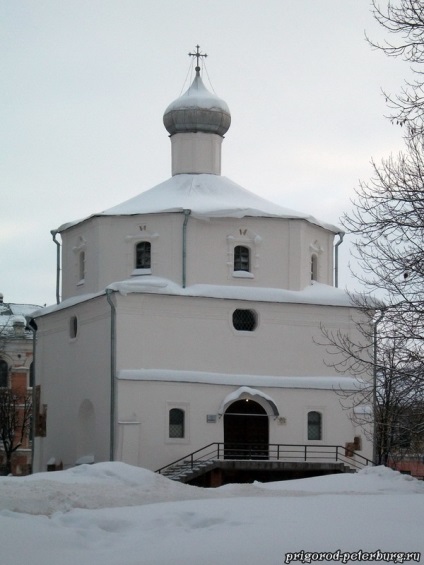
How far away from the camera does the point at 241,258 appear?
36.4m

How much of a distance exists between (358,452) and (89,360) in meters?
8.30

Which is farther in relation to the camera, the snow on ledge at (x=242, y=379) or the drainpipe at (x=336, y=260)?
the drainpipe at (x=336, y=260)

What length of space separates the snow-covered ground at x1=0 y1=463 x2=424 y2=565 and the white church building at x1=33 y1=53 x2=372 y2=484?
14906 millimetres

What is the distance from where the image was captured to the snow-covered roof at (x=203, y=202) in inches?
1410

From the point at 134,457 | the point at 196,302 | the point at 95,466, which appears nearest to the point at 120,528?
the point at 95,466

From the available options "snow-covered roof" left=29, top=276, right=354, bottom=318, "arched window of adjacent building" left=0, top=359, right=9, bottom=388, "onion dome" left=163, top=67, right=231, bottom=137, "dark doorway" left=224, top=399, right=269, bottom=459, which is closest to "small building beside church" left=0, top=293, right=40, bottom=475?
"arched window of adjacent building" left=0, top=359, right=9, bottom=388

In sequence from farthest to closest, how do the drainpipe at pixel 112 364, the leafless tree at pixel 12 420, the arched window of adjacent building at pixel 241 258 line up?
the leafless tree at pixel 12 420, the arched window of adjacent building at pixel 241 258, the drainpipe at pixel 112 364

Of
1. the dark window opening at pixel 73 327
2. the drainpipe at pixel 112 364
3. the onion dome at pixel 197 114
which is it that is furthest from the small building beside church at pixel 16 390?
the drainpipe at pixel 112 364

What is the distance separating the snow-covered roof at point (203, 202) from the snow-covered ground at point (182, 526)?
17864 mm

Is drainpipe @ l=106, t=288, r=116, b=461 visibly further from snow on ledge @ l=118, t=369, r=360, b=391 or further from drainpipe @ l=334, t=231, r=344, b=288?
drainpipe @ l=334, t=231, r=344, b=288

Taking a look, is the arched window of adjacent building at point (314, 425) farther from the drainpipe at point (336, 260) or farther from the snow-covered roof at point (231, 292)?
the drainpipe at point (336, 260)

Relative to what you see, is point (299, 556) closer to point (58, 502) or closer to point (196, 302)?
point (58, 502)

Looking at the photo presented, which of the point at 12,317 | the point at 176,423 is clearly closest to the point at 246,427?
the point at 176,423

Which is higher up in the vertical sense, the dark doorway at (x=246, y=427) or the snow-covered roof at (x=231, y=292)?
the snow-covered roof at (x=231, y=292)
